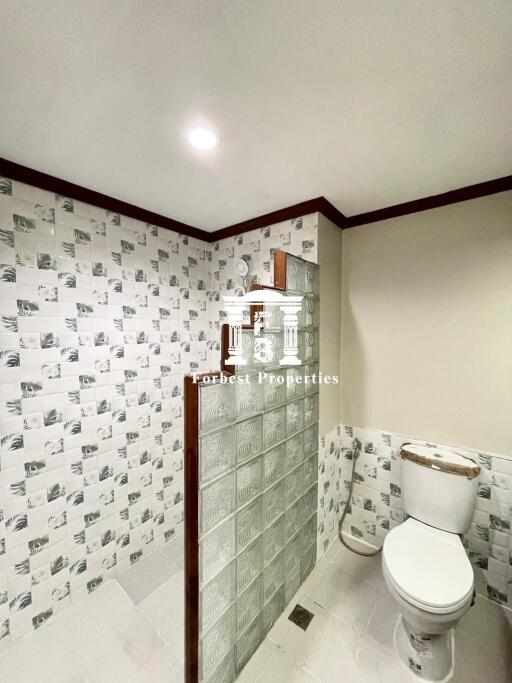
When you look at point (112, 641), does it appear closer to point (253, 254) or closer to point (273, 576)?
point (273, 576)

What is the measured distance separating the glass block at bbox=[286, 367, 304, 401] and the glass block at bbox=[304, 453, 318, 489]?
1.40 ft

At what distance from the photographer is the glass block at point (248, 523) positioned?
120cm

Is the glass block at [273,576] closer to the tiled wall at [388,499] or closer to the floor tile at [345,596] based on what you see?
the floor tile at [345,596]

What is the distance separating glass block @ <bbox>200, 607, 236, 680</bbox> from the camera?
106cm

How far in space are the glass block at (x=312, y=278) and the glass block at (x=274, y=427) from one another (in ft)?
2.23

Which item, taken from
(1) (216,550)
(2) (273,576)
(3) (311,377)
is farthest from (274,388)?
(2) (273,576)

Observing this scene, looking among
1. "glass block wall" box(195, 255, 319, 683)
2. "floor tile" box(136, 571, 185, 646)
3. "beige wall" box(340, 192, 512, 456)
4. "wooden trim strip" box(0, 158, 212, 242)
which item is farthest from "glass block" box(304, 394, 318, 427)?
"wooden trim strip" box(0, 158, 212, 242)

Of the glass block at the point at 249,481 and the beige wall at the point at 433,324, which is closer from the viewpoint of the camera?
the glass block at the point at 249,481

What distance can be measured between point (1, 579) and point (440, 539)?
210 cm

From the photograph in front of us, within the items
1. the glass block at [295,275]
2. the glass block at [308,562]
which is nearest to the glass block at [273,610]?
the glass block at [308,562]

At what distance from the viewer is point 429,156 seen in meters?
1.22

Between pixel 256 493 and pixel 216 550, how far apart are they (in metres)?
0.27

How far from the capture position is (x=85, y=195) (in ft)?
4.87

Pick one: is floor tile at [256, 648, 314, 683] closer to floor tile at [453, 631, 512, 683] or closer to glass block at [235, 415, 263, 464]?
floor tile at [453, 631, 512, 683]
